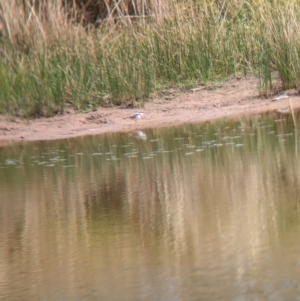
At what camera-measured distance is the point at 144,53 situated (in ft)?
33.6

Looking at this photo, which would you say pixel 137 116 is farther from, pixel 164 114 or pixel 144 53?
pixel 144 53

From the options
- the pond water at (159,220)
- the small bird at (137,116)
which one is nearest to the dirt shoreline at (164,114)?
the small bird at (137,116)

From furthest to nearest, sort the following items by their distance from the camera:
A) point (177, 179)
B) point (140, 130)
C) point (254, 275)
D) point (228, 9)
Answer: point (228, 9) → point (140, 130) → point (177, 179) → point (254, 275)

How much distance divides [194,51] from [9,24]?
10.7ft

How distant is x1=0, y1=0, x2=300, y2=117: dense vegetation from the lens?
381 inches

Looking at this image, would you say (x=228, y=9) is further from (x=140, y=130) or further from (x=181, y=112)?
(x=140, y=130)

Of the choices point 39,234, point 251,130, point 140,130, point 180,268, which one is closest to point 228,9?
point 140,130

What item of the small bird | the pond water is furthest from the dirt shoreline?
the pond water

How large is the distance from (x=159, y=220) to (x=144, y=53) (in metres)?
5.98

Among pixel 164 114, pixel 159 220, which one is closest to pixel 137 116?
pixel 164 114

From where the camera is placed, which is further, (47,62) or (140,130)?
(47,62)

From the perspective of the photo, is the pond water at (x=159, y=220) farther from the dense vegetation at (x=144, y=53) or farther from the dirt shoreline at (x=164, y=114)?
the dense vegetation at (x=144, y=53)

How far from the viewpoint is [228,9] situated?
476 inches

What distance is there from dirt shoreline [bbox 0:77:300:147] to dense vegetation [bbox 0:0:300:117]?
21 cm
